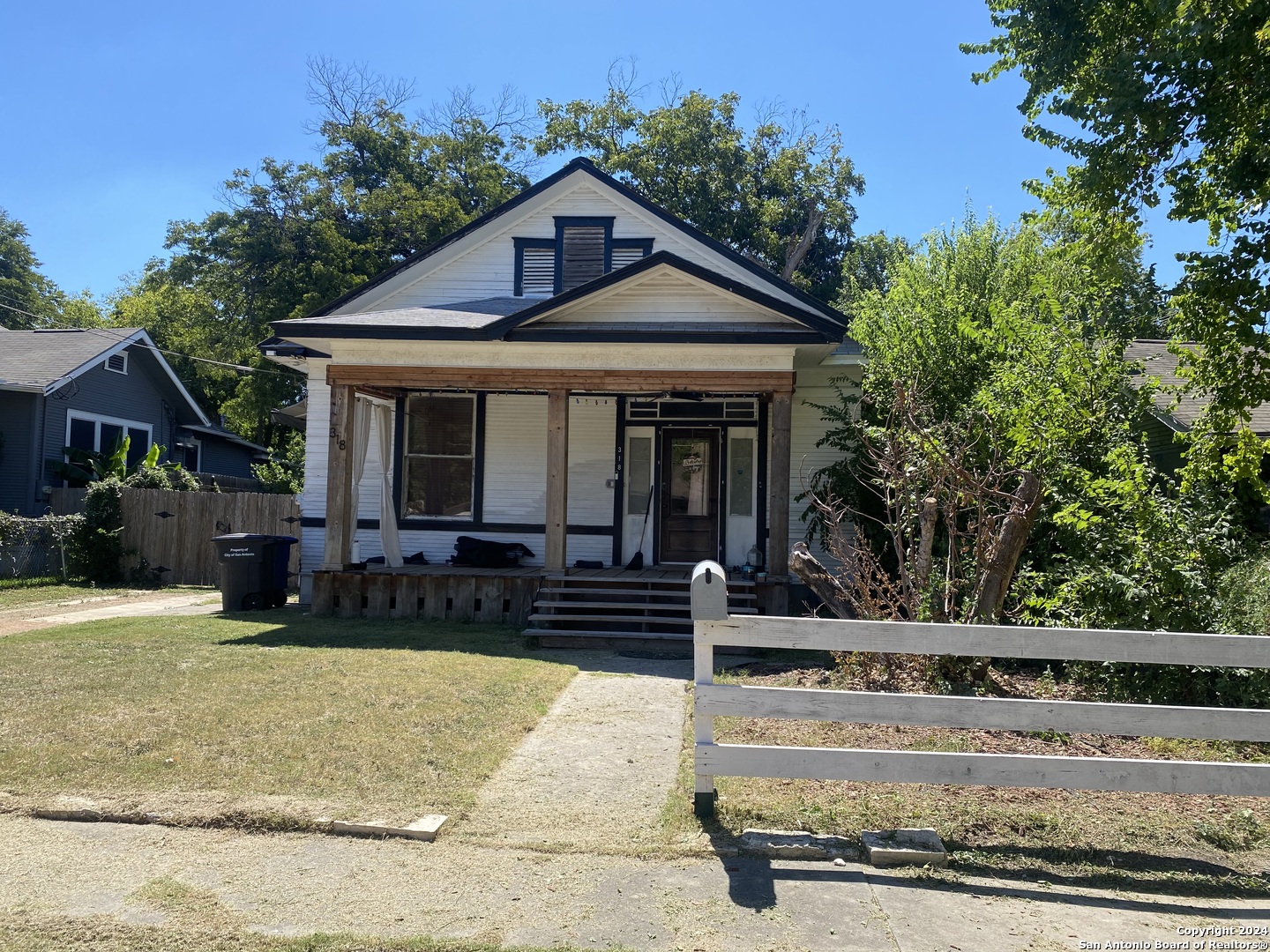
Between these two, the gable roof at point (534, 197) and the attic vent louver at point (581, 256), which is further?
the attic vent louver at point (581, 256)

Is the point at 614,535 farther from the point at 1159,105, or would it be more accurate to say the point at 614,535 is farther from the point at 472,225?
the point at 1159,105

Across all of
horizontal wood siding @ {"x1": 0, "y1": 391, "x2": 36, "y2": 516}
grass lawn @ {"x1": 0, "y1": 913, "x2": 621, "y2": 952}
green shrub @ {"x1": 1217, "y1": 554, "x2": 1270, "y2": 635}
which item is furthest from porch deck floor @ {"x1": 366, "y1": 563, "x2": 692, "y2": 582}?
horizontal wood siding @ {"x1": 0, "y1": 391, "x2": 36, "y2": 516}

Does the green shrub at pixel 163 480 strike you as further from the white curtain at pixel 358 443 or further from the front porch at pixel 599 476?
the white curtain at pixel 358 443

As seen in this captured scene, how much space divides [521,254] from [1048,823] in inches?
479

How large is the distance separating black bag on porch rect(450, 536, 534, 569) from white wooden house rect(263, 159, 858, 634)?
1.24 feet

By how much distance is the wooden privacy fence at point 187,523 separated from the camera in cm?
1698

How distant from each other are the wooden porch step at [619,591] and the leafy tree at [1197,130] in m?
5.41

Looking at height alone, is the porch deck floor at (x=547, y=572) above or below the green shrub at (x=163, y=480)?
below

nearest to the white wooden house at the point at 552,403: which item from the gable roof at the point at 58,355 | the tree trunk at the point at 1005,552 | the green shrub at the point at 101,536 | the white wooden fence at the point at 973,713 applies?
the tree trunk at the point at 1005,552

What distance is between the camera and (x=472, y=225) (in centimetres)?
1488

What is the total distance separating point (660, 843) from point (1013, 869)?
1.68m

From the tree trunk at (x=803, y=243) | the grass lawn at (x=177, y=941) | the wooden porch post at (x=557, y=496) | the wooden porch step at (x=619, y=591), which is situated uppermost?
the tree trunk at (x=803, y=243)

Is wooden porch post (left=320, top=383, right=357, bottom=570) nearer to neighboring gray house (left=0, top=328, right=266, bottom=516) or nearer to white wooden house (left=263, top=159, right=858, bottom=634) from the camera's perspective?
white wooden house (left=263, top=159, right=858, bottom=634)

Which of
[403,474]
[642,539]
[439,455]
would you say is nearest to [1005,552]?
[642,539]
